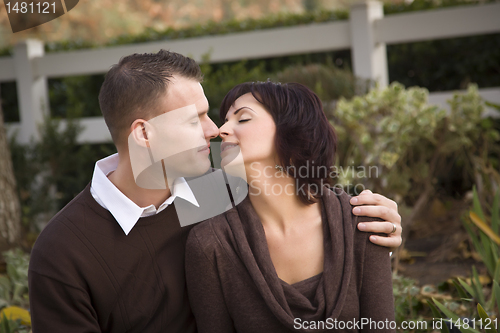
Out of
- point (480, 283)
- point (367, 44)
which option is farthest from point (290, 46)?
point (480, 283)

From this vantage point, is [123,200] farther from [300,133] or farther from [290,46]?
[290,46]

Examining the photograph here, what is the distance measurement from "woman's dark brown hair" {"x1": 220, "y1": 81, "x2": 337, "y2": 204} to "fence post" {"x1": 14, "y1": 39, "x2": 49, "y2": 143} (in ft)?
13.4

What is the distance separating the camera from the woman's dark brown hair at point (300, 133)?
5.05ft

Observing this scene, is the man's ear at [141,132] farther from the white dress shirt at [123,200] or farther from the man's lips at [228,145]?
the man's lips at [228,145]

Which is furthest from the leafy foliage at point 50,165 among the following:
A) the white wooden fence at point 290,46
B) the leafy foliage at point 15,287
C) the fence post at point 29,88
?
the leafy foliage at point 15,287

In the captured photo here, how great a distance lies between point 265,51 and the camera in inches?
169

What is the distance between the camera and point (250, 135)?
1537mm

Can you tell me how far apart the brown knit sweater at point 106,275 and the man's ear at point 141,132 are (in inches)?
11.1

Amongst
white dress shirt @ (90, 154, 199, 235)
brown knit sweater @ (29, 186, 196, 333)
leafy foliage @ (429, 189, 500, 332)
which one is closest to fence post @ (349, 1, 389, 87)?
leafy foliage @ (429, 189, 500, 332)

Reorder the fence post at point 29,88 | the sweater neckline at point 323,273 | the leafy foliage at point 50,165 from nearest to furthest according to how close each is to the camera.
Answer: the sweater neckline at point 323,273 → the leafy foliage at point 50,165 → the fence post at point 29,88

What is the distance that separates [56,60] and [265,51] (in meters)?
2.31

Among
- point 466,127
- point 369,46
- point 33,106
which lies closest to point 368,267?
point 466,127

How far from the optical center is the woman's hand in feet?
4.98

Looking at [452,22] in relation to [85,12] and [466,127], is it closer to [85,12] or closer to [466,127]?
[466,127]
